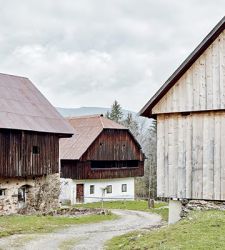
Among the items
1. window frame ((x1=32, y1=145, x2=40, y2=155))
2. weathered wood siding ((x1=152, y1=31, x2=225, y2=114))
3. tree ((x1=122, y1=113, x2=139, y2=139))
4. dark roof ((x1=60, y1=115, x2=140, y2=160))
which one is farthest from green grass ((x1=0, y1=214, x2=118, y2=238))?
tree ((x1=122, y1=113, x2=139, y2=139))

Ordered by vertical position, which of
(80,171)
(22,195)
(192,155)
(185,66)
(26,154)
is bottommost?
(22,195)

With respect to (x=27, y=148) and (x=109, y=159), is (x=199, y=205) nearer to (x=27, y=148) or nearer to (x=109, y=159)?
(x=27, y=148)

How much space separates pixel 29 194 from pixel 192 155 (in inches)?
634

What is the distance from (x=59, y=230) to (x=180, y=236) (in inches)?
393

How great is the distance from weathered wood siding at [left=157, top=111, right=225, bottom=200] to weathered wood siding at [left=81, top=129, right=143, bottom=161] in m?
25.4

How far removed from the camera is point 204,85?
16.3 meters

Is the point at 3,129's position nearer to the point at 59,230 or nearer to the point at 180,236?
the point at 59,230

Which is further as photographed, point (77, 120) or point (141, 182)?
point (141, 182)

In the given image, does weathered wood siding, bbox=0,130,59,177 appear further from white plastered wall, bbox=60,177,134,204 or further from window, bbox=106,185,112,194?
window, bbox=106,185,112,194

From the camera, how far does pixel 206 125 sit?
1636cm

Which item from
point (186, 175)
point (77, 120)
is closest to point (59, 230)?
point (186, 175)

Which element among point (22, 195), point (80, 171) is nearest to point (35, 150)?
point (22, 195)

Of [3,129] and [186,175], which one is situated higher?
[3,129]

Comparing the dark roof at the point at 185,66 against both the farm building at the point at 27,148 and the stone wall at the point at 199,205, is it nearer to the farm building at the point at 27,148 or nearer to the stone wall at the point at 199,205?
the stone wall at the point at 199,205
